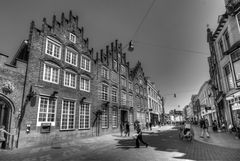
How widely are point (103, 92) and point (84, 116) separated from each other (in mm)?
5269

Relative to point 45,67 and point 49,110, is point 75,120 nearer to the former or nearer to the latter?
point 49,110

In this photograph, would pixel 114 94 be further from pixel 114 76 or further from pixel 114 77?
pixel 114 76

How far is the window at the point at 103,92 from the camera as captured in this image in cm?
2058

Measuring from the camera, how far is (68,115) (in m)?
15.1

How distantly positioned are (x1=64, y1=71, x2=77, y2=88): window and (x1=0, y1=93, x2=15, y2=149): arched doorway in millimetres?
5593

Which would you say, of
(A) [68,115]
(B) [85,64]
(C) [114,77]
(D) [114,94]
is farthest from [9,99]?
(C) [114,77]

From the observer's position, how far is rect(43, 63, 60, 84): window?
13.9 meters

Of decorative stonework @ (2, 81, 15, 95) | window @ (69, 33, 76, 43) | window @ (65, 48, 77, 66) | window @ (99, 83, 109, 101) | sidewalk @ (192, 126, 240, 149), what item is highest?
window @ (69, 33, 76, 43)

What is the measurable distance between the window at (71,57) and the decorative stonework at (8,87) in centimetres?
639

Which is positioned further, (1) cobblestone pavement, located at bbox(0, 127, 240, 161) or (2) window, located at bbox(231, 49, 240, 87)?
(2) window, located at bbox(231, 49, 240, 87)

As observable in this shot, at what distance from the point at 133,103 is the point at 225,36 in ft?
60.9

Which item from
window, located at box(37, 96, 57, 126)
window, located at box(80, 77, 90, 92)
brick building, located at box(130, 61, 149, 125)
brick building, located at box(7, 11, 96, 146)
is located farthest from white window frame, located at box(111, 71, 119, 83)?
window, located at box(37, 96, 57, 126)

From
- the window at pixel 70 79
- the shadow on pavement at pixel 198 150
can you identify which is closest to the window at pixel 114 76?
the window at pixel 70 79

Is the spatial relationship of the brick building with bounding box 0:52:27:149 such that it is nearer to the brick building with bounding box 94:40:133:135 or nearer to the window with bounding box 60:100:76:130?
the window with bounding box 60:100:76:130
